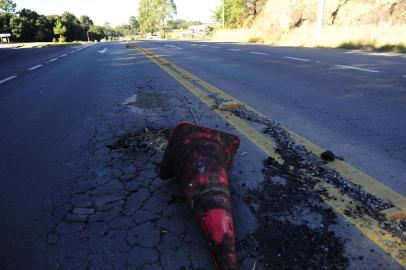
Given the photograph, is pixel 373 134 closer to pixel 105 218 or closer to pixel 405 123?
pixel 405 123

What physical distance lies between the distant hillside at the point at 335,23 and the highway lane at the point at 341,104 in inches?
398

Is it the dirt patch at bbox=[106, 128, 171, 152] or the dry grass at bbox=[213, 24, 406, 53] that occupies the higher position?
the dry grass at bbox=[213, 24, 406, 53]

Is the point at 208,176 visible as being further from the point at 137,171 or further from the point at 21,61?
the point at 21,61

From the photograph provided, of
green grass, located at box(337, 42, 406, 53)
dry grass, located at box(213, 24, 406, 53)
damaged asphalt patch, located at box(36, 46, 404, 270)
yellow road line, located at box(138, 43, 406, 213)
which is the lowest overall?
damaged asphalt patch, located at box(36, 46, 404, 270)

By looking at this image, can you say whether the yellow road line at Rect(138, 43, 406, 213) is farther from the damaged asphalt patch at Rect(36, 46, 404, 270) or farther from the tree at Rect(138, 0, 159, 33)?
the tree at Rect(138, 0, 159, 33)

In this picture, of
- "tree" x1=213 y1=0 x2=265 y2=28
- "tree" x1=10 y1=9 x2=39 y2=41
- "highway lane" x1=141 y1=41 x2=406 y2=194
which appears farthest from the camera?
"tree" x1=10 y1=9 x2=39 y2=41

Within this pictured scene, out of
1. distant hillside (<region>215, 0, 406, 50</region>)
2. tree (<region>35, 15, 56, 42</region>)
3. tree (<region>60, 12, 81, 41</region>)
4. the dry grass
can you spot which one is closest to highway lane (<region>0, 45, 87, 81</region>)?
the dry grass

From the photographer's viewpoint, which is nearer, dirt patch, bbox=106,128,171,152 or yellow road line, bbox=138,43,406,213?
yellow road line, bbox=138,43,406,213

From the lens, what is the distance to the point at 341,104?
4809mm

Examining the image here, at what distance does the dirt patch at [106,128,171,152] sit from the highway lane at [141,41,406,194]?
4.81 feet

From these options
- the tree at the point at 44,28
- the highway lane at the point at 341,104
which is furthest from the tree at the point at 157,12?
the highway lane at the point at 341,104

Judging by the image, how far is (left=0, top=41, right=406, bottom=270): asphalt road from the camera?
1.82 m

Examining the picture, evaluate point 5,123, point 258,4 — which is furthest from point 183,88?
point 258,4

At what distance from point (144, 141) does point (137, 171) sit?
71cm
